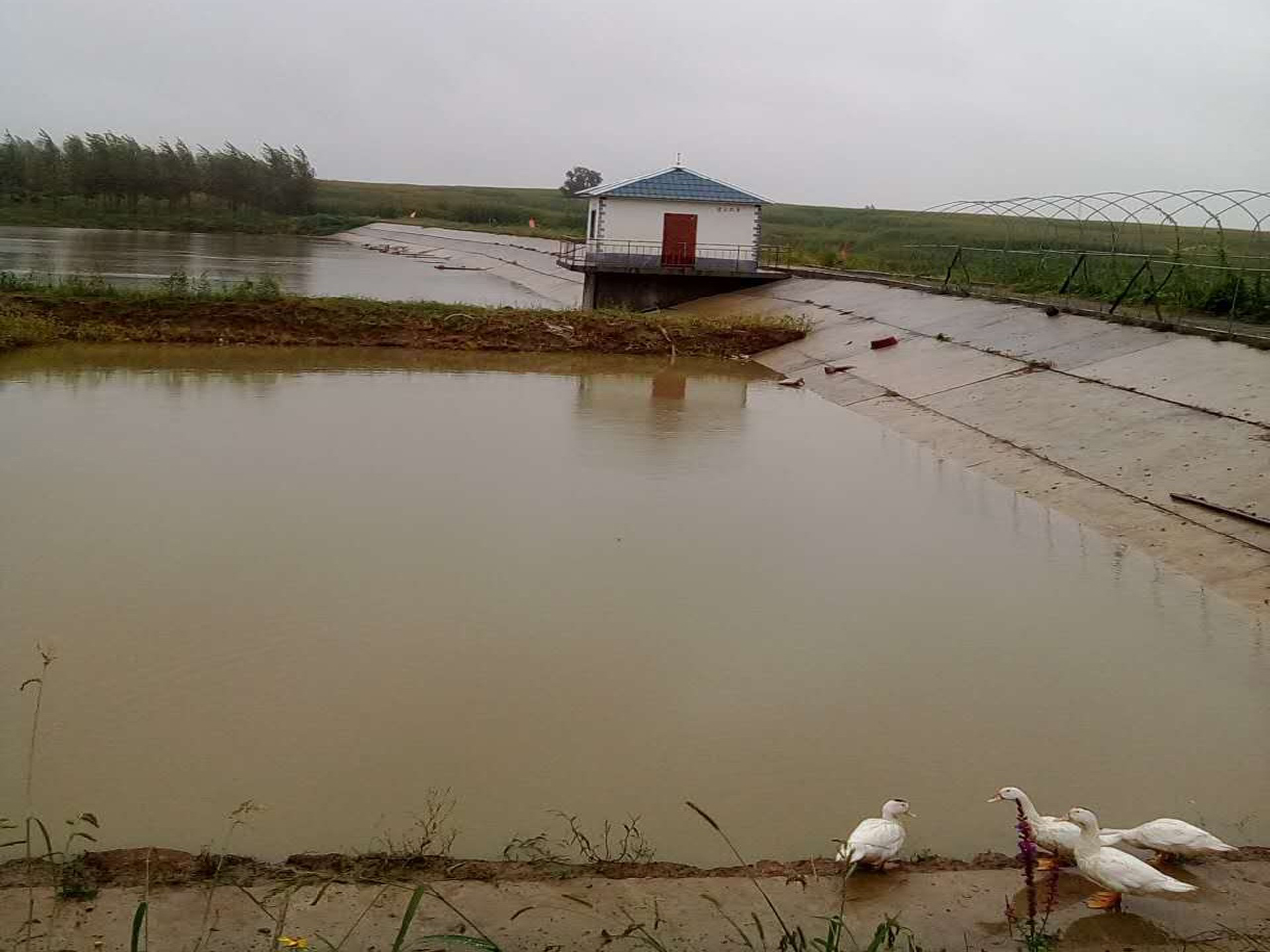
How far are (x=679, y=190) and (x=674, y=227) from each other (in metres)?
0.79

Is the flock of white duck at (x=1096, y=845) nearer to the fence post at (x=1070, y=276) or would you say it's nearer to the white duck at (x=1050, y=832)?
the white duck at (x=1050, y=832)

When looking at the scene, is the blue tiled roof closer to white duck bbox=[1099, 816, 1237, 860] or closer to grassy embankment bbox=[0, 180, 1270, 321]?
grassy embankment bbox=[0, 180, 1270, 321]

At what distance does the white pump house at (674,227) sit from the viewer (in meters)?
25.0

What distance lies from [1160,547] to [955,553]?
1.52 meters

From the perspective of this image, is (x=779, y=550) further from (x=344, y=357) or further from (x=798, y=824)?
(x=344, y=357)

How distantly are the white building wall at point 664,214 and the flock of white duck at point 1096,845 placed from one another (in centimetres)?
2153

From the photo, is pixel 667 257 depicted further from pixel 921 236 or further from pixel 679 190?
pixel 921 236

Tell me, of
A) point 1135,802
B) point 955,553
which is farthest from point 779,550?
point 1135,802

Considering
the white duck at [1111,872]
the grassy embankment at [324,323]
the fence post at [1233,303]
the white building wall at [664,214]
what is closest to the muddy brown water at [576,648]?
the white duck at [1111,872]

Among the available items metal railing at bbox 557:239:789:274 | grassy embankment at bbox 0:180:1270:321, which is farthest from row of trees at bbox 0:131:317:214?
metal railing at bbox 557:239:789:274

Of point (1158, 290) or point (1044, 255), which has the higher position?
point (1044, 255)

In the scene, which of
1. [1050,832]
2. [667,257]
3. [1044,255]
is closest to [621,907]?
[1050,832]

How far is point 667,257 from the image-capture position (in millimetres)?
25156

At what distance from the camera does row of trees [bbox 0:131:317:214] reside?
61812 mm
